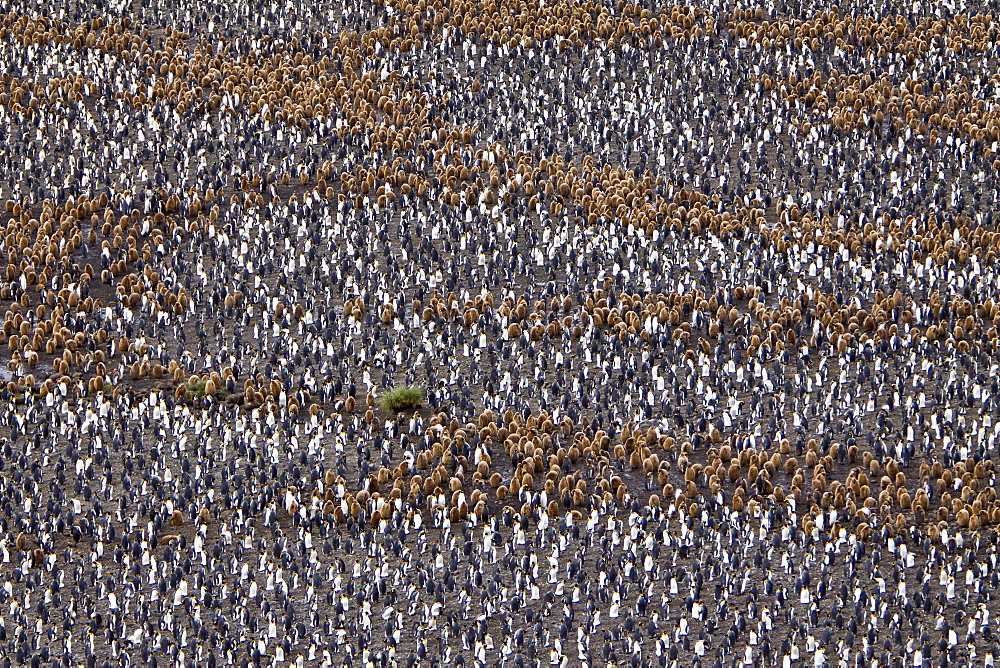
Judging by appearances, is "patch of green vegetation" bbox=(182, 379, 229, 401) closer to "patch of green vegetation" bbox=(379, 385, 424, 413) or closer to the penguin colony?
the penguin colony

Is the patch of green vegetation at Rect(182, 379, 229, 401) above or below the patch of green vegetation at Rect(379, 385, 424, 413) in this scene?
below

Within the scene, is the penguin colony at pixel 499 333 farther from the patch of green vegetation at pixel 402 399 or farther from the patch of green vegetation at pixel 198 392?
the patch of green vegetation at pixel 402 399

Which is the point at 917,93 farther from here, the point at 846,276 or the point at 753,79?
the point at 846,276

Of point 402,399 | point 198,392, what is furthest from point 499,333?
point 198,392

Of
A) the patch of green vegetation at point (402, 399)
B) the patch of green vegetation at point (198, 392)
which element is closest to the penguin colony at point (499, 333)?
the patch of green vegetation at point (198, 392)

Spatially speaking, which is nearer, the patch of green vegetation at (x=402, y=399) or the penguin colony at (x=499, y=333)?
the penguin colony at (x=499, y=333)

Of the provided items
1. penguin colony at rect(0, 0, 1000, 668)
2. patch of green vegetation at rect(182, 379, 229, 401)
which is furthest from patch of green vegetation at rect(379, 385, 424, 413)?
patch of green vegetation at rect(182, 379, 229, 401)
